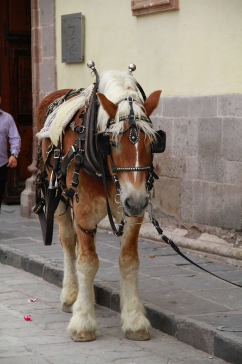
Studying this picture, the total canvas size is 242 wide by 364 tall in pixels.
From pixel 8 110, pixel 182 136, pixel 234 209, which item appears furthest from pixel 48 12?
pixel 234 209

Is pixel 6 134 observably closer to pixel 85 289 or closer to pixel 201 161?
pixel 201 161

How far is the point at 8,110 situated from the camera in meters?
14.0

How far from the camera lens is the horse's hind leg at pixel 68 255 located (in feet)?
22.1

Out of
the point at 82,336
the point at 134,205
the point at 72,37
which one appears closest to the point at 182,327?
Result: the point at 82,336

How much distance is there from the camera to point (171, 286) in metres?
7.05

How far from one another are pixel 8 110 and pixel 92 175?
839 cm

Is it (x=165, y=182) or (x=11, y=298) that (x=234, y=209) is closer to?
(x=165, y=182)

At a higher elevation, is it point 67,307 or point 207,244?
point 207,244

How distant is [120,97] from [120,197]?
2.34 ft

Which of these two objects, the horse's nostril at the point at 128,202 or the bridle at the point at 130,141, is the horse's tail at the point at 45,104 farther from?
the horse's nostril at the point at 128,202

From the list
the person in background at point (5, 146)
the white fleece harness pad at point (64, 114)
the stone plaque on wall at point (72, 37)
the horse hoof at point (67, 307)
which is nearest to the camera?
the white fleece harness pad at point (64, 114)

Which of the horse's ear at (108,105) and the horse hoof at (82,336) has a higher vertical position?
the horse's ear at (108,105)

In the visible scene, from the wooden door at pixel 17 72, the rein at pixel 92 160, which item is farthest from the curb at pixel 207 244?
the wooden door at pixel 17 72

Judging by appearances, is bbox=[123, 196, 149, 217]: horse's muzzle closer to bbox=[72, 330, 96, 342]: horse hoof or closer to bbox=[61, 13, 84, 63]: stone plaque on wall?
bbox=[72, 330, 96, 342]: horse hoof
